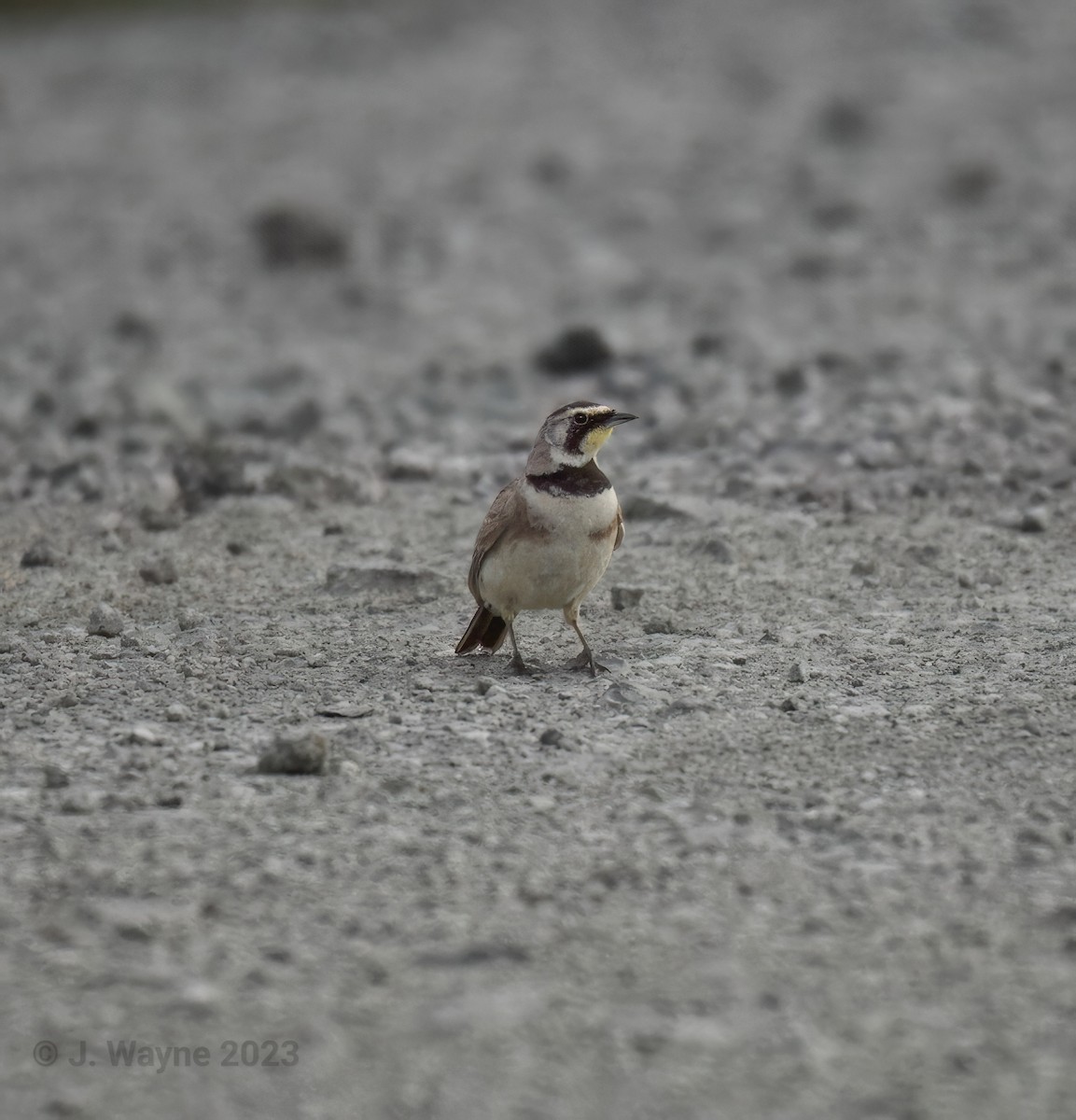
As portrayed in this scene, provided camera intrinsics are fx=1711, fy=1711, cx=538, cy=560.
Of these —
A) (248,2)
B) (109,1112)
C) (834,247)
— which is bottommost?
(109,1112)

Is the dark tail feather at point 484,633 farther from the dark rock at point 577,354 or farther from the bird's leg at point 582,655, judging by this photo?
the dark rock at point 577,354

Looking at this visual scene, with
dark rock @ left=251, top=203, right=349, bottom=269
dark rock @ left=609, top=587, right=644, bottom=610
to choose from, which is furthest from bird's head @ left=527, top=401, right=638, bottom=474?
dark rock @ left=251, top=203, right=349, bottom=269

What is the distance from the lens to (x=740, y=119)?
1952 cm

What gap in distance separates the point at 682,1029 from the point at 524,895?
73cm

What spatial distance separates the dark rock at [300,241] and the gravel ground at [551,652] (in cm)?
5

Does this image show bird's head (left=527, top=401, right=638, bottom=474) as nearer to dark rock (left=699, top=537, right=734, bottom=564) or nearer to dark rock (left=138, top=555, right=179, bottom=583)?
dark rock (left=699, top=537, right=734, bottom=564)

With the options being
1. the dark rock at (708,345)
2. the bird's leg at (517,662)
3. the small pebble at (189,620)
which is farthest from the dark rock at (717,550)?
the dark rock at (708,345)

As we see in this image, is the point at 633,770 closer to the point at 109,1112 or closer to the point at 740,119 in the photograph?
the point at 109,1112

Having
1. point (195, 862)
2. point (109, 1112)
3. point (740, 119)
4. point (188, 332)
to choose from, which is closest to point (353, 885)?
point (195, 862)

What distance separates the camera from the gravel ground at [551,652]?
3.87 metres

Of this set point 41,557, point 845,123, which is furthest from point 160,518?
point 845,123

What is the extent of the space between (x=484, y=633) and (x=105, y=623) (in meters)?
1.48

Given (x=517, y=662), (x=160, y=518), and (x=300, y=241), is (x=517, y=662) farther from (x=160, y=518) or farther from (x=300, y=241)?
(x=300, y=241)

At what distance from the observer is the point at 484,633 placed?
21.5 ft
